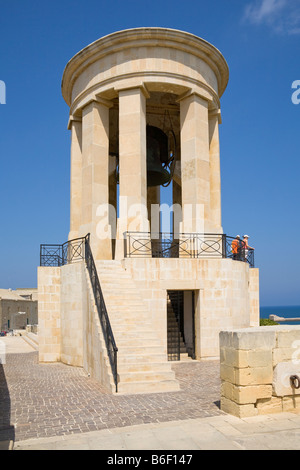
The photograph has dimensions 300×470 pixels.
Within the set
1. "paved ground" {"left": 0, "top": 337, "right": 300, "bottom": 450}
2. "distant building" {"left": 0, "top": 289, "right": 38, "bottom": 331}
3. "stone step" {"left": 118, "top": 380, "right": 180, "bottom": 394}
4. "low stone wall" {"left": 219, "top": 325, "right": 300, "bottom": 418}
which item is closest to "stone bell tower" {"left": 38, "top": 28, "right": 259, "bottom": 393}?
"stone step" {"left": 118, "top": 380, "right": 180, "bottom": 394}

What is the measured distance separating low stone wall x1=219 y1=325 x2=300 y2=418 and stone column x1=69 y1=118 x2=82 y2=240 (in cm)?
1273

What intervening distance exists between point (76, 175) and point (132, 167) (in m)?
4.18

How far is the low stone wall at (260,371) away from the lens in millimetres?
6770

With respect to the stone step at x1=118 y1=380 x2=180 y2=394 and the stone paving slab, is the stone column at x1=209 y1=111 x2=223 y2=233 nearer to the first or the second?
the stone step at x1=118 y1=380 x2=180 y2=394

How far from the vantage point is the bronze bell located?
18641mm

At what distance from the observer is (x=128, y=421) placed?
21.7ft

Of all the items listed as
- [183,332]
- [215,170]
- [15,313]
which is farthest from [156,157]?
[15,313]

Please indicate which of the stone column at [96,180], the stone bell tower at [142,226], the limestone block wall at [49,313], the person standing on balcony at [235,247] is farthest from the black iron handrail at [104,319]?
the person standing on balcony at [235,247]

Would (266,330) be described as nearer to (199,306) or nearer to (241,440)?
(241,440)

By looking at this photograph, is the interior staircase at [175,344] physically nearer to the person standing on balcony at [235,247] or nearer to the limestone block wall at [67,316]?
the limestone block wall at [67,316]

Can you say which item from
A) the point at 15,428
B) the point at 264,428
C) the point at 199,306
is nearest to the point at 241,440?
the point at 264,428

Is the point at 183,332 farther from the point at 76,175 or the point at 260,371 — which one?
the point at 76,175

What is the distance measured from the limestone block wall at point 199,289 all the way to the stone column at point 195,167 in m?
2.76
